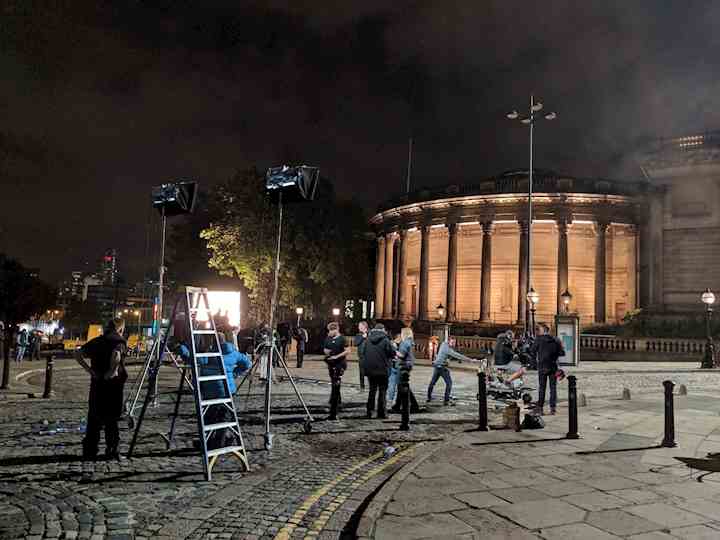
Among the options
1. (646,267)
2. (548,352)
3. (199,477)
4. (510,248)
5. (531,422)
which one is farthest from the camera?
(510,248)

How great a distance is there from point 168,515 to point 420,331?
4105cm

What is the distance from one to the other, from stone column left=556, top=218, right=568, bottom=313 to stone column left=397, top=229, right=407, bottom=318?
14.1 m

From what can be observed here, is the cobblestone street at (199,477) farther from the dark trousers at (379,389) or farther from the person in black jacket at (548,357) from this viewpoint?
the person in black jacket at (548,357)

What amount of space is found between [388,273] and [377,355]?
44.5 m

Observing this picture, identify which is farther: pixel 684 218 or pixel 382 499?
pixel 684 218

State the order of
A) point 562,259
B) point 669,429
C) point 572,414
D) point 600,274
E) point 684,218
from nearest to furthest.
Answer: point 669,429, point 572,414, point 684,218, point 600,274, point 562,259

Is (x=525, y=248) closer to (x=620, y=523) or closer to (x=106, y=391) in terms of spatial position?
(x=106, y=391)

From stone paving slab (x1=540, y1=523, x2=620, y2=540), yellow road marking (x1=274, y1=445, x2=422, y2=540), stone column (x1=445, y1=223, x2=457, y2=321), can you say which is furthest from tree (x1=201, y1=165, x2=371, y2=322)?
stone paving slab (x1=540, y1=523, x2=620, y2=540)

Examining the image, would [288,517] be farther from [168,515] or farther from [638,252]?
[638,252]

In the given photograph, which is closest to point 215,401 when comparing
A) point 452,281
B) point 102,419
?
point 102,419

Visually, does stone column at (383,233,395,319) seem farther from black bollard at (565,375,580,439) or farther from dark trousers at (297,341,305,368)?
black bollard at (565,375,580,439)

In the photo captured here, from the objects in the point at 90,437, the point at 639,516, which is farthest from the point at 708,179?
the point at 90,437

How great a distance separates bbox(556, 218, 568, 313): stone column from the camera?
141 ft

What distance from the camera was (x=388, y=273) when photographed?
54875mm
